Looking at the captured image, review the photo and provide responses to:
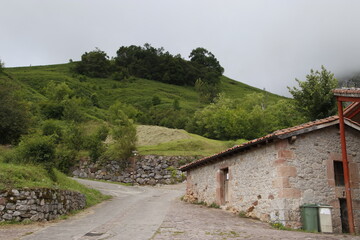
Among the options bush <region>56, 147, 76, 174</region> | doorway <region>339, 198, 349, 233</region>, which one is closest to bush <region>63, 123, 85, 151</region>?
bush <region>56, 147, 76, 174</region>

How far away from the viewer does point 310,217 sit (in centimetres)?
1191

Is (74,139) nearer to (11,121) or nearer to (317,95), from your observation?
(11,121)

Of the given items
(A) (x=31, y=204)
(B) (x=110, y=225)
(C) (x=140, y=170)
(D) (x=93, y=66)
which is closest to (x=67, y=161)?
(C) (x=140, y=170)

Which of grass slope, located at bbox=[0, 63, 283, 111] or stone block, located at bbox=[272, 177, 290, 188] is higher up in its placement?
grass slope, located at bbox=[0, 63, 283, 111]

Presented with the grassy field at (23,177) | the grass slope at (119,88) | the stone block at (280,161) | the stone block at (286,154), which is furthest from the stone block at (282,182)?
the grass slope at (119,88)

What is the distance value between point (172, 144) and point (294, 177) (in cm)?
2465

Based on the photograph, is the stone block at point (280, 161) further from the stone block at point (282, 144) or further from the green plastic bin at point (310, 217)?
the green plastic bin at point (310, 217)

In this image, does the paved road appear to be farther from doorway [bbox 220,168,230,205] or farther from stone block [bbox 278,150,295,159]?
stone block [bbox 278,150,295,159]

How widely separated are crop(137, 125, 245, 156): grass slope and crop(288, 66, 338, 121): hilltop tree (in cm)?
973

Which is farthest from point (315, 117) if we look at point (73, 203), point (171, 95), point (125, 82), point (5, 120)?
point (125, 82)

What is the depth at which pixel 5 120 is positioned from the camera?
28.6 meters

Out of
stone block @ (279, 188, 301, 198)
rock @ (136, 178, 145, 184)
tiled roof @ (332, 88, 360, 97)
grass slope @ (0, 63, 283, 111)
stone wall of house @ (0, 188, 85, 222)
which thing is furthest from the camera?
grass slope @ (0, 63, 283, 111)

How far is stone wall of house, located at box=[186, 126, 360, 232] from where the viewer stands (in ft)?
40.4

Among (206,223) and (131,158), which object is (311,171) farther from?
(131,158)
